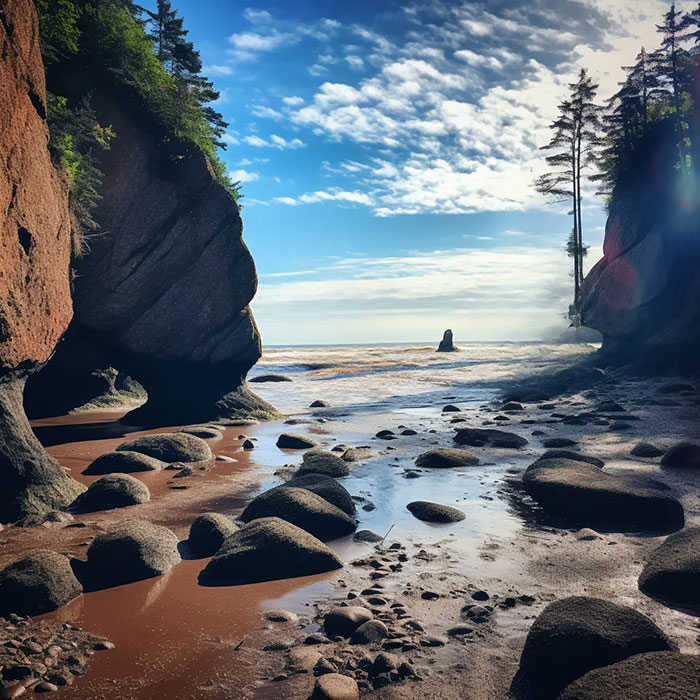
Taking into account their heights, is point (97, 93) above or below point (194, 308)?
above

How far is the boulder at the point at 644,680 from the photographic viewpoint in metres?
3.14

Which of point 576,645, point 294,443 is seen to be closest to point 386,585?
point 576,645

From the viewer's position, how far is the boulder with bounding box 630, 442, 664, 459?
1169cm

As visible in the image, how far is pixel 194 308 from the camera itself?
65.4ft

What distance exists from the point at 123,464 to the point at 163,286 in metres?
8.90

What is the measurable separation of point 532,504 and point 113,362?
16.5 meters

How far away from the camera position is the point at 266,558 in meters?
6.05

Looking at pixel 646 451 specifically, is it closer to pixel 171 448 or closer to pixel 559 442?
pixel 559 442

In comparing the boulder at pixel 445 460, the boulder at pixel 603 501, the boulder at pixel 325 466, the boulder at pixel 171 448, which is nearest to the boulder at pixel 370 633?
the boulder at pixel 603 501

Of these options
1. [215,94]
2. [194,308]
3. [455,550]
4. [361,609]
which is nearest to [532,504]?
[455,550]

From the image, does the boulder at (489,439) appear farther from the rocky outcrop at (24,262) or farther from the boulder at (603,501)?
the rocky outcrop at (24,262)

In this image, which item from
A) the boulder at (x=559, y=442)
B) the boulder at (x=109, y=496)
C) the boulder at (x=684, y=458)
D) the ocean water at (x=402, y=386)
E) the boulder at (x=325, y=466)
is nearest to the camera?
the boulder at (x=109, y=496)

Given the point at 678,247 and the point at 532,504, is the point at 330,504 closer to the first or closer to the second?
the point at 532,504

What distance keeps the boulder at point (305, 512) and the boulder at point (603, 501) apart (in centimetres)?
312
